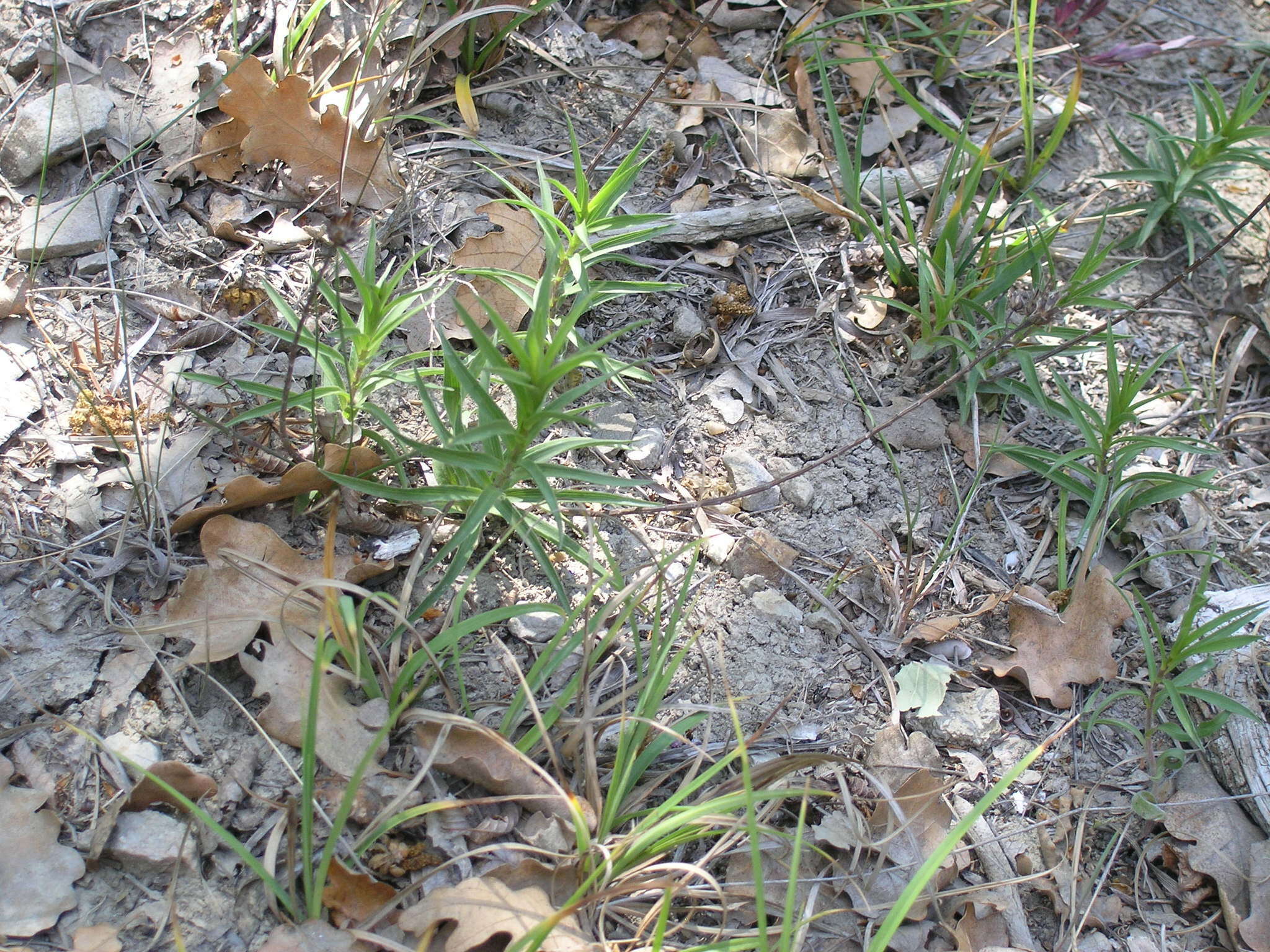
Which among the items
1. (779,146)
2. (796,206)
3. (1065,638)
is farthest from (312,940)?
(779,146)

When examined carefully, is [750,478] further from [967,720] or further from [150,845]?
[150,845]

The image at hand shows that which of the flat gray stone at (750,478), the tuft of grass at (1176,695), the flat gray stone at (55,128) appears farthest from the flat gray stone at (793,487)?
the flat gray stone at (55,128)

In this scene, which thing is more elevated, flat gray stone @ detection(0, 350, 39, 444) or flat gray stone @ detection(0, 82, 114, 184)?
flat gray stone @ detection(0, 82, 114, 184)

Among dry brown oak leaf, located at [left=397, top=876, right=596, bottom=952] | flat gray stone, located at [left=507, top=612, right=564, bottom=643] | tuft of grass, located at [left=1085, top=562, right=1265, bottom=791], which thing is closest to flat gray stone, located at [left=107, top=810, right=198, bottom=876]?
dry brown oak leaf, located at [left=397, top=876, right=596, bottom=952]

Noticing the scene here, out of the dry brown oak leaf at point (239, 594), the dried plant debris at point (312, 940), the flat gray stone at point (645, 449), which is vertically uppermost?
the dry brown oak leaf at point (239, 594)

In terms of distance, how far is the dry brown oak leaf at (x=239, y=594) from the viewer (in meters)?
1.78

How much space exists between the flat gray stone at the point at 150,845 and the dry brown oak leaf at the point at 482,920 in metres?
0.41

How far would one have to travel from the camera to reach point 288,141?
8.00 feet

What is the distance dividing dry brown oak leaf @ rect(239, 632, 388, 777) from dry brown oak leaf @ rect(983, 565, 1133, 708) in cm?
147

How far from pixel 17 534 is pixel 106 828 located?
696 millimetres

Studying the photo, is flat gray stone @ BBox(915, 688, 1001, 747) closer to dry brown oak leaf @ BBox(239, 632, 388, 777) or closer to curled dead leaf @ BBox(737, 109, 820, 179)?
dry brown oak leaf @ BBox(239, 632, 388, 777)

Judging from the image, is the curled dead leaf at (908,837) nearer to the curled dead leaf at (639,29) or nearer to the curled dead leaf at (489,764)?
the curled dead leaf at (489,764)

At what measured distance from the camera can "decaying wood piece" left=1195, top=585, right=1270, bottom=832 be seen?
209cm

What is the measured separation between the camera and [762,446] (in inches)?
95.1
